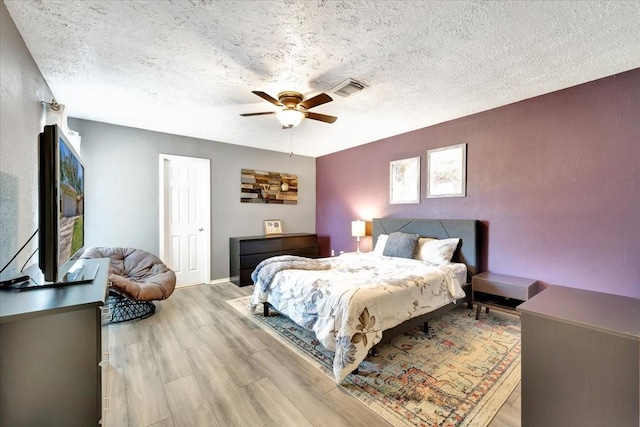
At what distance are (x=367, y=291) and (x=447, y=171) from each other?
2.50 m

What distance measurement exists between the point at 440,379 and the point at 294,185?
4388 millimetres

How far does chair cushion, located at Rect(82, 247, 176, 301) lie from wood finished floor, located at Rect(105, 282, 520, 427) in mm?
363

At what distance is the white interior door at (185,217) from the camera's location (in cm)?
425

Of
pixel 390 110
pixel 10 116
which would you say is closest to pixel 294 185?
pixel 390 110

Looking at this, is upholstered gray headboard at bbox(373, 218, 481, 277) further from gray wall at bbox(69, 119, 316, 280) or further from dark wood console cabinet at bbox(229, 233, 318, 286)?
gray wall at bbox(69, 119, 316, 280)

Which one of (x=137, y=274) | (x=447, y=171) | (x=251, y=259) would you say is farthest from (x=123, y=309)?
(x=447, y=171)

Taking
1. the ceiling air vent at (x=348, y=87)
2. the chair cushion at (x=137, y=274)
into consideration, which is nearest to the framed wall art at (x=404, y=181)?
the ceiling air vent at (x=348, y=87)

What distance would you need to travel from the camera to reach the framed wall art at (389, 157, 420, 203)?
4.11 m

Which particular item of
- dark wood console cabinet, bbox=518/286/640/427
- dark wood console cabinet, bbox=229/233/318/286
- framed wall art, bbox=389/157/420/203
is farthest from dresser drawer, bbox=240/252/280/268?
dark wood console cabinet, bbox=518/286/640/427

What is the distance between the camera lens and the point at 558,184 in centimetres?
282

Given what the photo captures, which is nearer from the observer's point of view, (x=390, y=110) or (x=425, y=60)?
(x=425, y=60)

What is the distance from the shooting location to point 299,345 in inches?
97.9

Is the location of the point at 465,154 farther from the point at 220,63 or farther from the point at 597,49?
the point at 220,63

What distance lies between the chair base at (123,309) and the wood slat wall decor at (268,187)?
7.98ft
